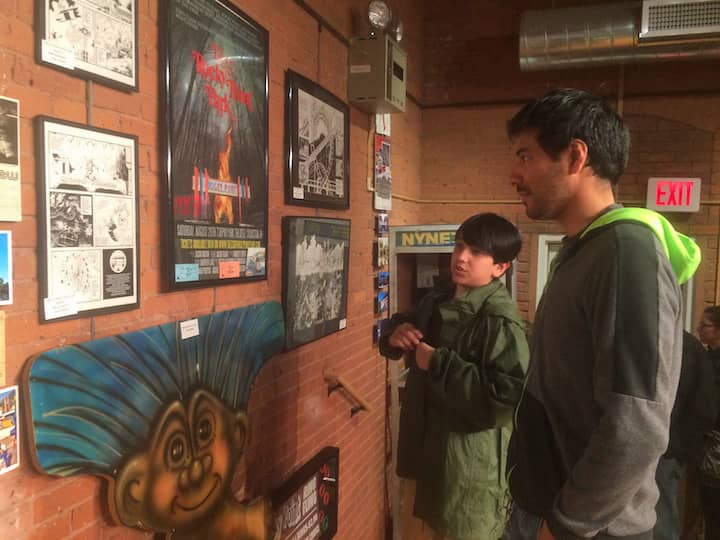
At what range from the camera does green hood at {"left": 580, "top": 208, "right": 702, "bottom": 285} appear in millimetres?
1132

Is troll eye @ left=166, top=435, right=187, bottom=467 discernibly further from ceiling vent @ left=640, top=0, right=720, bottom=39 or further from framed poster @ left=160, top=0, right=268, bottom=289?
ceiling vent @ left=640, top=0, right=720, bottom=39

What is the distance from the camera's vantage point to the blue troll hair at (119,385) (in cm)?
115

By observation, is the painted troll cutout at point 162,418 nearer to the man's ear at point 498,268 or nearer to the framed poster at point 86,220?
the framed poster at point 86,220

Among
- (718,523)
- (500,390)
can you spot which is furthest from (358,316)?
(718,523)

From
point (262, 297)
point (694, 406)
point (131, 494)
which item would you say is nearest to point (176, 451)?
point (131, 494)

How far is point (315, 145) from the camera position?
2367 mm

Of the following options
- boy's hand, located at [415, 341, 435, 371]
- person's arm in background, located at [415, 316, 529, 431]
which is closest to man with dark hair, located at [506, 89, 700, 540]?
person's arm in background, located at [415, 316, 529, 431]

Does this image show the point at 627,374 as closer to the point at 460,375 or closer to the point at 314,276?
the point at 460,375

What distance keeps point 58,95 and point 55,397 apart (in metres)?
0.65

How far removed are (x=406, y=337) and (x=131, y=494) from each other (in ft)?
3.57

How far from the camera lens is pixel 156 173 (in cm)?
147

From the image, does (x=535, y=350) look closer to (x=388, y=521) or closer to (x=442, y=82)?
(x=388, y=521)

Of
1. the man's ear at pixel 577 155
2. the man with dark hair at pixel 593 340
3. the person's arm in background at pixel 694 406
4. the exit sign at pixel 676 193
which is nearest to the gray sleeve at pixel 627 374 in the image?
the man with dark hair at pixel 593 340

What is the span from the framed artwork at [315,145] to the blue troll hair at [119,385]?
27.8 inches
